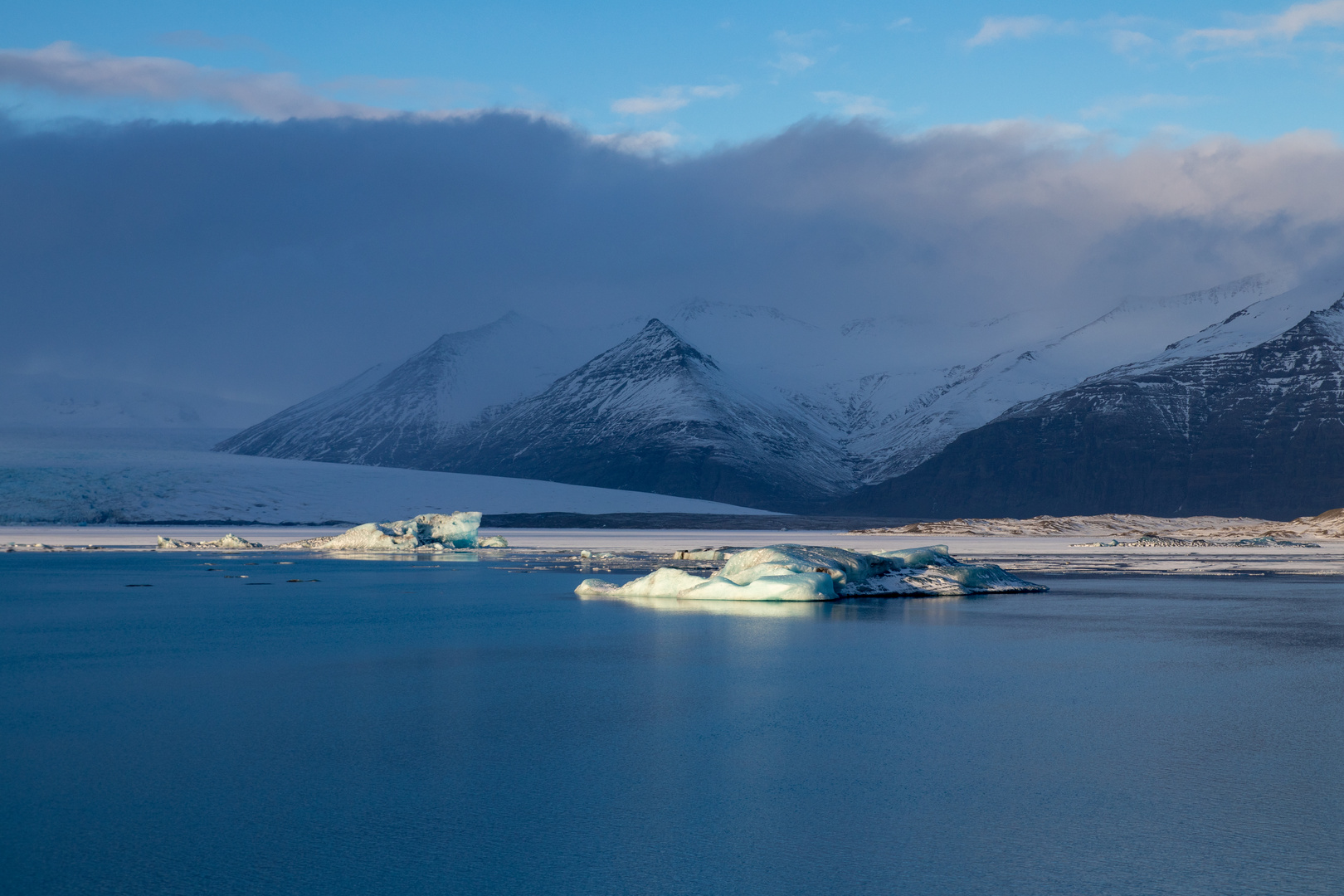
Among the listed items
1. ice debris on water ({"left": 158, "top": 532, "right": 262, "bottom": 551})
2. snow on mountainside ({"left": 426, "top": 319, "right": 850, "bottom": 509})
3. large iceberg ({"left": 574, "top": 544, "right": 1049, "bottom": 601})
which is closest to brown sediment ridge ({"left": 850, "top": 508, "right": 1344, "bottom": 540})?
ice debris on water ({"left": 158, "top": 532, "right": 262, "bottom": 551})

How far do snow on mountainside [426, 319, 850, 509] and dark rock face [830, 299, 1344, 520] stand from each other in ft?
46.9

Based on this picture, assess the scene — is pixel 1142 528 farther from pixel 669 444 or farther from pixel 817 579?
pixel 669 444

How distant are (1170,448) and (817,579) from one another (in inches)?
5289

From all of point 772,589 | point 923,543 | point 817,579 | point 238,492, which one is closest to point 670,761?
point 772,589

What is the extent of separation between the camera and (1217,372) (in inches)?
5876

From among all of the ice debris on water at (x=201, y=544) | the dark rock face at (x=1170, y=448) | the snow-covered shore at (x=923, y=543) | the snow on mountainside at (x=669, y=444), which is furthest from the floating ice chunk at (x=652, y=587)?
the snow on mountainside at (x=669, y=444)

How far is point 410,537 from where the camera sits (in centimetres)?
3884

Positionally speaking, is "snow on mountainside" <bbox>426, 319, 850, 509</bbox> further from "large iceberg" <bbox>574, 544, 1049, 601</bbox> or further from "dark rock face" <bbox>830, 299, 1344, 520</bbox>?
"large iceberg" <bbox>574, 544, 1049, 601</bbox>

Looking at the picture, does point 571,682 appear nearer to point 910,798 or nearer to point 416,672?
point 416,672

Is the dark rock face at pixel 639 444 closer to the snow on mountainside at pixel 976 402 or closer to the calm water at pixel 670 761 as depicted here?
the snow on mountainside at pixel 976 402

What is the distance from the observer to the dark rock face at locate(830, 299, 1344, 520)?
432 ft

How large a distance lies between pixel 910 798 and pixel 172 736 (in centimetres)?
472

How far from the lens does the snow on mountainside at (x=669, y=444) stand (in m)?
165

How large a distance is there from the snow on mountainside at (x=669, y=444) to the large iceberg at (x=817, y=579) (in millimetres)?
136419
